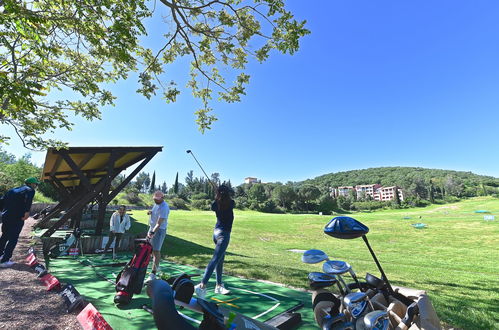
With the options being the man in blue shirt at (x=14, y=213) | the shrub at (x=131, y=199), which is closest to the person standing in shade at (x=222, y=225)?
the man in blue shirt at (x=14, y=213)

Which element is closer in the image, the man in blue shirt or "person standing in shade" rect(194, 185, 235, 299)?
"person standing in shade" rect(194, 185, 235, 299)

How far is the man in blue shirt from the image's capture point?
6.48 m

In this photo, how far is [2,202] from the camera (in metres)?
6.77

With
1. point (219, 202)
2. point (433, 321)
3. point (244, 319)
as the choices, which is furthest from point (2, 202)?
point (433, 321)

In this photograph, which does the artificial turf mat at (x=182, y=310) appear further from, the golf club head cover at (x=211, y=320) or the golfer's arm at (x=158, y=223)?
the golf club head cover at (x=211, y=320)

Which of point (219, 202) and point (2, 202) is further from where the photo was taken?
point (2, 202)

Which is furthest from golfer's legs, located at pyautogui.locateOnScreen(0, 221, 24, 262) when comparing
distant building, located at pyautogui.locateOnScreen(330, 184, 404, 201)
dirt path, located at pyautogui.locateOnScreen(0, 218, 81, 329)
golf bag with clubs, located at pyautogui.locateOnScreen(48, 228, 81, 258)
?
distant building, located at pyautogui.locateOnScreen(330, 184, 404, 201)

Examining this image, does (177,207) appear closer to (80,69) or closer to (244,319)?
(80,69)

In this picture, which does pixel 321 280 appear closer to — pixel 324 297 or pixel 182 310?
pixel 324 297

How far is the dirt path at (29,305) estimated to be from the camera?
3602mm

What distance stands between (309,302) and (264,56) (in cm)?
675

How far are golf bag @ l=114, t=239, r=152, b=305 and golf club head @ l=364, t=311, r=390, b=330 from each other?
12.4 feet

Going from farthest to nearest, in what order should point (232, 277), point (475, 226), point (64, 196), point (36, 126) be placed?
point (475, 226) < point (64, 196) < point (36, 126) < point (232, 277)

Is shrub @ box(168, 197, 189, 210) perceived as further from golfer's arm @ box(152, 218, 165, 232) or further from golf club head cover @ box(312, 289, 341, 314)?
golf club head cover @ box(312, 289, 341, 314)
